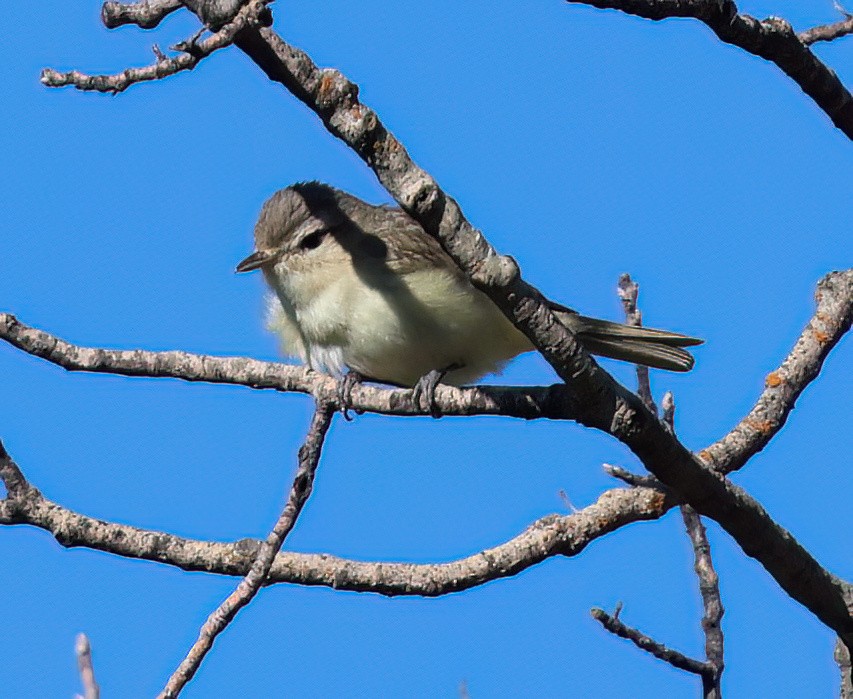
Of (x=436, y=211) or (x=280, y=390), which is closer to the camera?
(x=436, y=211)

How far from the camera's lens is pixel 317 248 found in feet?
23.4

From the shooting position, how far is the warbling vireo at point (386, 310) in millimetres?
6512

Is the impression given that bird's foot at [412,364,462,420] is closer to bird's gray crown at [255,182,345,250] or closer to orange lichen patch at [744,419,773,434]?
orange lichen patch at [744,419,773,434]

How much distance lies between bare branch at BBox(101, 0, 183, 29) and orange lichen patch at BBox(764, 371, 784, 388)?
285 cm

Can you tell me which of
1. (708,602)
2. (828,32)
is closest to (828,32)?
(828,32)

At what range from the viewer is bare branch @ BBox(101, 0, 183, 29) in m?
3.48

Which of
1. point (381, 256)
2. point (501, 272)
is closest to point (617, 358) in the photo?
point (381, 256)

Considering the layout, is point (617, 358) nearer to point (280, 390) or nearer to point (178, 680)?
point (280, 390)

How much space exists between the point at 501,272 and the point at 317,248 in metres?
3.68

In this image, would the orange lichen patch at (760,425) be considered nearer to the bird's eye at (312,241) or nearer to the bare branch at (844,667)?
the bare branch at (844,667)

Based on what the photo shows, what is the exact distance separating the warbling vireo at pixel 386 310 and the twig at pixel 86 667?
10.8 feet

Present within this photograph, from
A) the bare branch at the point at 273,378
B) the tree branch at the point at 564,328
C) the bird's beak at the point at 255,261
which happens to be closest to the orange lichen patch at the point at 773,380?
the tree branch at the point at 564,328

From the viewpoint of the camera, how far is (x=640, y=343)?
6.84 metres

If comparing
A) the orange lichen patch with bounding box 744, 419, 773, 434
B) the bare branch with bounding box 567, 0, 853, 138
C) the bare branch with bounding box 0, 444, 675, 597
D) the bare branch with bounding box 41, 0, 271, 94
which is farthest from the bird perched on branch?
the bare branch with bounding box 41, 0, 271, 94
